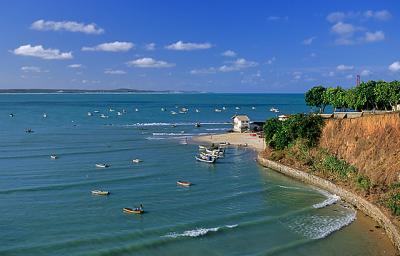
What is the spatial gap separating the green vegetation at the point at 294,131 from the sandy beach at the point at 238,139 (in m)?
14.3

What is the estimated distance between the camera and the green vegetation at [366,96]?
75.6 m

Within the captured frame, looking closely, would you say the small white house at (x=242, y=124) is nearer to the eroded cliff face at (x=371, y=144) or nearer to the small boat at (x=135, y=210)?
the eroded cliff face at (x=371, y=144)

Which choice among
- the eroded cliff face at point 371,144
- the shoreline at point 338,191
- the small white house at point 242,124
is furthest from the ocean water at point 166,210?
the small white house at point 242,124

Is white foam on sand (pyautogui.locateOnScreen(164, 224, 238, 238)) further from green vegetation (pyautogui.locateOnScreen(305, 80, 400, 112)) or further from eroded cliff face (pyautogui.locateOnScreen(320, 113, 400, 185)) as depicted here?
green vegetation (pyautogui.locateOnScreen(305, 80, 400, 112))

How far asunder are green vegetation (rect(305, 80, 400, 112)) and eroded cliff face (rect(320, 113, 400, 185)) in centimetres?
1710

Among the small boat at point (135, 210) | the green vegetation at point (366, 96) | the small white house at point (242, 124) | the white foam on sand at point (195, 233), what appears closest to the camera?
the white foam on sand at point (195, 233)

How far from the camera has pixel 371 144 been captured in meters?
54.3

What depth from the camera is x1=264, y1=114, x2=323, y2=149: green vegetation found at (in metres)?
65.9

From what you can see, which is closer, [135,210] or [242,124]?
[135,210]

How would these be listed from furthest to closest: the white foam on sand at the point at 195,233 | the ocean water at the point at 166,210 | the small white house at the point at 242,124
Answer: the small white house at the point at 242,124
the white foam on sand at the point at 195,233
the ocean water at the point at 166,210

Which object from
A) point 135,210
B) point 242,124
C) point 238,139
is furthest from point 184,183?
point 242,124

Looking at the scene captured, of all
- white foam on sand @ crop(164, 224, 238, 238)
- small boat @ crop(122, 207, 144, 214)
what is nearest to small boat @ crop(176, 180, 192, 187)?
small boat @ crop(122, 207, 144, 214)

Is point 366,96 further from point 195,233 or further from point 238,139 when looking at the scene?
point 195,233

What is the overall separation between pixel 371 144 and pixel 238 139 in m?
48.0
